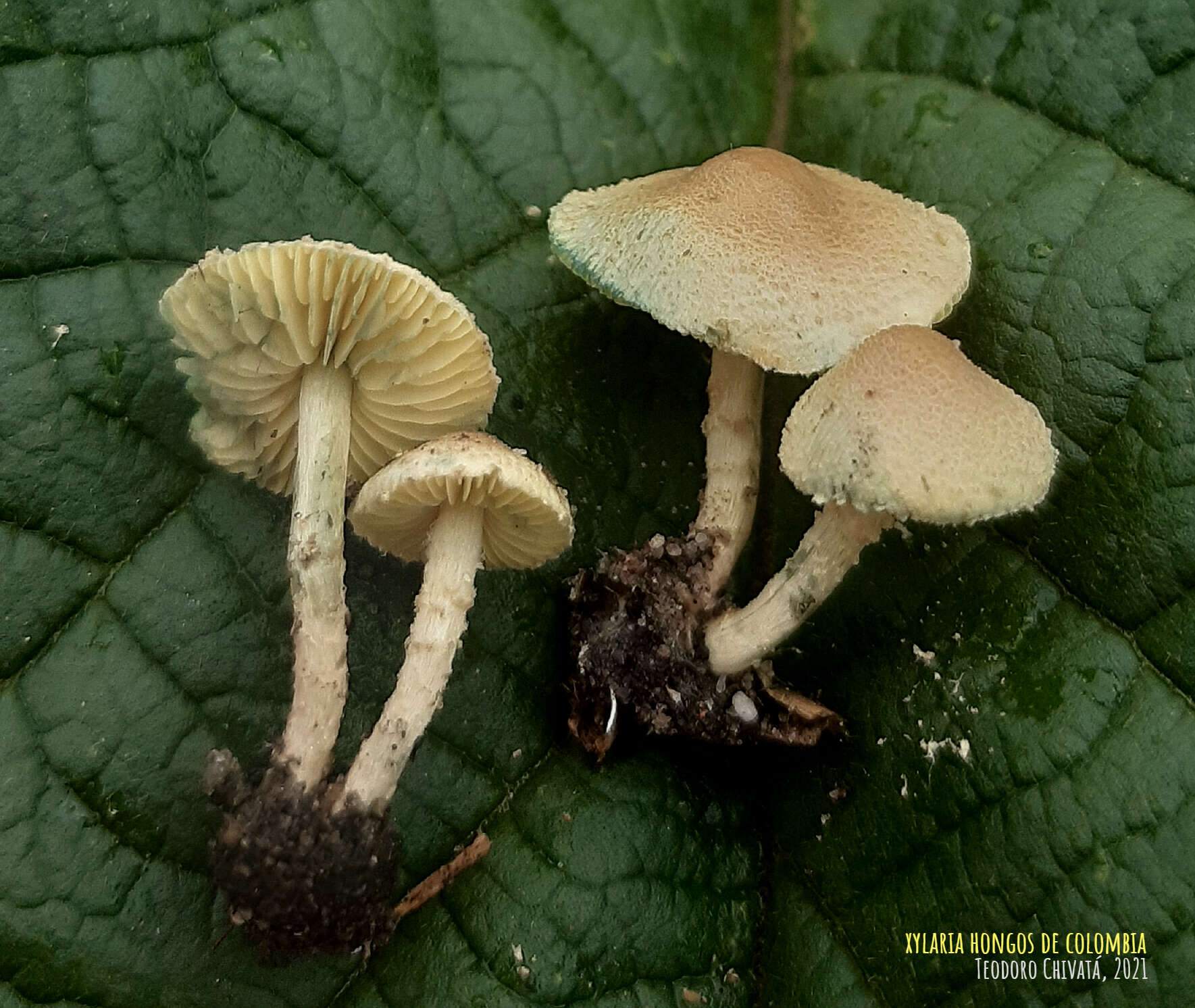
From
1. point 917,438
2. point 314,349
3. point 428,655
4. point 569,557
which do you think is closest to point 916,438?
point 917,438

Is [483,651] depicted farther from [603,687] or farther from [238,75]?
[238,75]

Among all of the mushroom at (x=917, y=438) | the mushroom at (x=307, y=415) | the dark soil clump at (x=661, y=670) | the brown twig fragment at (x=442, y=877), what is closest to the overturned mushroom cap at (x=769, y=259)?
the mushroom at (x=917, y=438)

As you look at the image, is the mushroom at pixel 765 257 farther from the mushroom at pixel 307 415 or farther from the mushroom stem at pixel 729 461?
the mushroom at pixel 307 415

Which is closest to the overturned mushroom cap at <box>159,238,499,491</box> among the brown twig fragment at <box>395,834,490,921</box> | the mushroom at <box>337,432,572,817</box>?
the mushroom at <box>337,432,572,817</box>

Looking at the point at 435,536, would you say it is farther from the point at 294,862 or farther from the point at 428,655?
the point at 294,862

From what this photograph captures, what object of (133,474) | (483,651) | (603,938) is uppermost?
(133,474)

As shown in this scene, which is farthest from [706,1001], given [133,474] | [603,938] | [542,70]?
[542,70]

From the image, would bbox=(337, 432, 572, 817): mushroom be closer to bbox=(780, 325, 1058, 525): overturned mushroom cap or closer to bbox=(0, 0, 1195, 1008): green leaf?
bbox=(0, 0, 1195, 1008): green leaf
